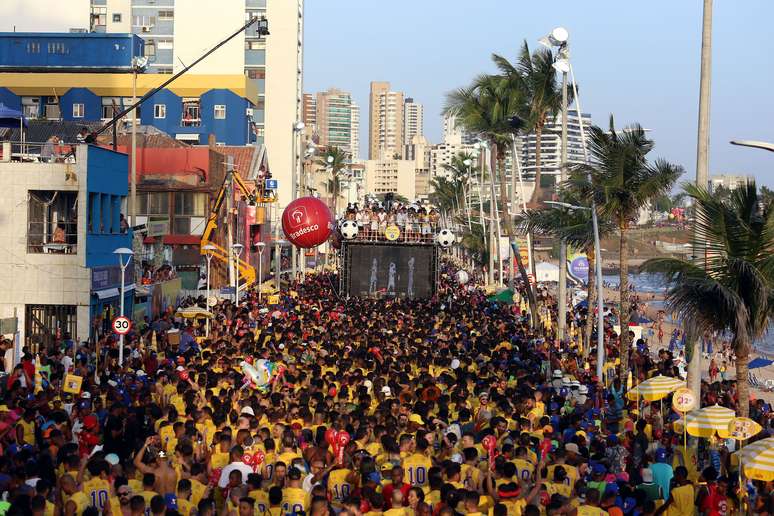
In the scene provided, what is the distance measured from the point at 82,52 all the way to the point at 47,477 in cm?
6262

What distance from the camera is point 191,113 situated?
74.9 meters

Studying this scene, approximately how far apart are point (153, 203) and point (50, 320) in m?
21.2

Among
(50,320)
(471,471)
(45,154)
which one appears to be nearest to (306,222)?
(45,154)

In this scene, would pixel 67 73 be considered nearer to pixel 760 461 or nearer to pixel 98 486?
pixel 98 486

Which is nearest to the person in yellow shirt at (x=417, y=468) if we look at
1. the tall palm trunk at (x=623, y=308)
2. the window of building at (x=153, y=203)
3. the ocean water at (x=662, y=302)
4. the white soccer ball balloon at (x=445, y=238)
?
the ocean water at (x=662, y=302)

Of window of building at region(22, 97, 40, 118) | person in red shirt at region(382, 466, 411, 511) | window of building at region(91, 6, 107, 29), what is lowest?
person in red shirt at region(382, 466, 411, 511)

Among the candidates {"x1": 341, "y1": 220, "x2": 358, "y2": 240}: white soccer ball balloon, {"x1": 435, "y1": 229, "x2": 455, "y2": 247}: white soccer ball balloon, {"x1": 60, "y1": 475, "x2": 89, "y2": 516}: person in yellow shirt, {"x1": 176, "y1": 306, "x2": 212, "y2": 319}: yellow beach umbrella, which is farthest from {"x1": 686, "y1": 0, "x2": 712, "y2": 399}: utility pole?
{"x1": 341, "y1": 220, "x2": 358, "y2": 240}: white soccer ball balloon

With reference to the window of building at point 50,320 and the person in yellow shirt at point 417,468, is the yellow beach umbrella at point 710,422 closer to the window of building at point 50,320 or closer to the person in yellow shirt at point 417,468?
the person in yellow shirt at point 417,468

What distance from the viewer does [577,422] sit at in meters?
16.1

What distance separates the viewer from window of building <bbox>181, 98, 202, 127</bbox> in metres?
74.7

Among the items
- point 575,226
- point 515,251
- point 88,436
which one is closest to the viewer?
point 88,436

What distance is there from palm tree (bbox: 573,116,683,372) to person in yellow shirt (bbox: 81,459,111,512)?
1744cm

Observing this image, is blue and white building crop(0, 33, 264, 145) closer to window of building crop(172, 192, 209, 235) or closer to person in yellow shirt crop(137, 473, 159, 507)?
window of building crop(172, 192, 209, 235)

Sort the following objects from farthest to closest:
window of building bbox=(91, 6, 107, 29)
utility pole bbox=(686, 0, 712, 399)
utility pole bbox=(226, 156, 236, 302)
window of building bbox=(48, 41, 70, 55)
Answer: window of building bbox=(91, 6, 107, 29), window of building bbox=(48, 41, 70, 55), utility pole bbox=(226, 156, 236, 302), utility pole bbox=(686, 0, 712, 399)
